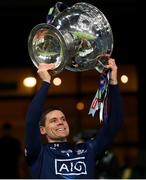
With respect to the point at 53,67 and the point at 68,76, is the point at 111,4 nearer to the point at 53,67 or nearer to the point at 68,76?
the point at 68,76

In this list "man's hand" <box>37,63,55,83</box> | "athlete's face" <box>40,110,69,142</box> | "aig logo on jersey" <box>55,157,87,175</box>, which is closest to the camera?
"man's hand" <box>37,63,55,83</box>

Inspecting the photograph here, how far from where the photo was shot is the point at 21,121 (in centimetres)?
978

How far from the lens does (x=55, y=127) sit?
160 inches

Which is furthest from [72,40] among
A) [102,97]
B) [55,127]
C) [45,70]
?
[55,127]

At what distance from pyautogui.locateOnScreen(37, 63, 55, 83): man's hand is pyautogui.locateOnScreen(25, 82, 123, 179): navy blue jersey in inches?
1.4

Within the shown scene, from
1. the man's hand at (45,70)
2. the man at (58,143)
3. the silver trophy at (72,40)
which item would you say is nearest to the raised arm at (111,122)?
the man at (58,143)

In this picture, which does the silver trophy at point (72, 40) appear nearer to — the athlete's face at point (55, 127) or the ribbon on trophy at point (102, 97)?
the ribbon on trophy at point (102, 97)

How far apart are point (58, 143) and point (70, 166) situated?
0.62 feet

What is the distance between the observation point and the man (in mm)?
3805

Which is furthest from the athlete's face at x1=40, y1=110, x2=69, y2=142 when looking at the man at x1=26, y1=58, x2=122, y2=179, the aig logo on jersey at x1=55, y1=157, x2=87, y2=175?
the aig logo on jersey at x1=55, y1=157, x2=87, y2=175

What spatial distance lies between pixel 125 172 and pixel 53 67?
144 inches

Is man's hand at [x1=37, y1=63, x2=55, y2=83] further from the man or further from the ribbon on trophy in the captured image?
the ribbon on trophy

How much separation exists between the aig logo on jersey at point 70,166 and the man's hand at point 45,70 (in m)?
0.54

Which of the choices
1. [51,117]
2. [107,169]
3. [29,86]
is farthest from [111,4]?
[51,117]
